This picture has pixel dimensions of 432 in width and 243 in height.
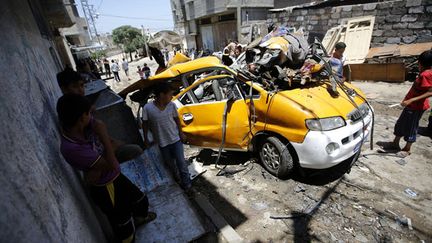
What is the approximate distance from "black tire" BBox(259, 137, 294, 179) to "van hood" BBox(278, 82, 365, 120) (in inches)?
27.6

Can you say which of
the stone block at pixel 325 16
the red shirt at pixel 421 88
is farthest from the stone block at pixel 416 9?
the red shirt at pixel 421 88

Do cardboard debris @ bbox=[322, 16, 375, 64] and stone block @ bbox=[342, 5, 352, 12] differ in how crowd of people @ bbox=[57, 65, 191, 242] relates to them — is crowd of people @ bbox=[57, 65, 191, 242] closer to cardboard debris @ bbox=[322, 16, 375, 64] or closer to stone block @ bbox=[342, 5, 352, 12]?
cardboard debris @ bbox=[322, 16, 375, 64]

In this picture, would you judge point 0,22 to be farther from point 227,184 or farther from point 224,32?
point 224,32

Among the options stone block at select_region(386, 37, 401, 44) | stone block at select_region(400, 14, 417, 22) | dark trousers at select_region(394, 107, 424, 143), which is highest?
stone block at select_region(400, 14, 417, 22)

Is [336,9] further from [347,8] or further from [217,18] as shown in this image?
[217,18]

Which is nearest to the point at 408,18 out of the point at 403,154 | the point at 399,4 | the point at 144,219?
the point at 399,4

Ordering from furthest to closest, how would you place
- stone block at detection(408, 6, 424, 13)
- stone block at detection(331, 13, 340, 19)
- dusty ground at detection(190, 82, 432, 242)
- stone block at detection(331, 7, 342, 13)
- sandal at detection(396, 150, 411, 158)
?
stone block at detection(331, 13, 340, 19)
stone block at detection(331, 7, 342, 13)
stone block at detection(408, 6, 424, 13)
sandal at detection(396, 150, 411, 158)
dusty ground at detection(190, 82, 432, 242)

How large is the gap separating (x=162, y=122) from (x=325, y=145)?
2.34 metres

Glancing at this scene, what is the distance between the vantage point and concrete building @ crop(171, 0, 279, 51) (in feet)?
56.3

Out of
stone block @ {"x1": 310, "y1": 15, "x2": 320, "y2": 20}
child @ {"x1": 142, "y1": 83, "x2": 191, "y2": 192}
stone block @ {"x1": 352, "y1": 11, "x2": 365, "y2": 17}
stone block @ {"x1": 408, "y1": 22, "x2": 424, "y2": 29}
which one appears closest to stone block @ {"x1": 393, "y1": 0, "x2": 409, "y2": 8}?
stone block @ {"x1": 408, "y1": 22, "x2": 424, "y2": 29}

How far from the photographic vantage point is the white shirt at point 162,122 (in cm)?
318

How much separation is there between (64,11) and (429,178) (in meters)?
11.7

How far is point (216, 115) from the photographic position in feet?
13.6

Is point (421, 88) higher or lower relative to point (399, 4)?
lower
